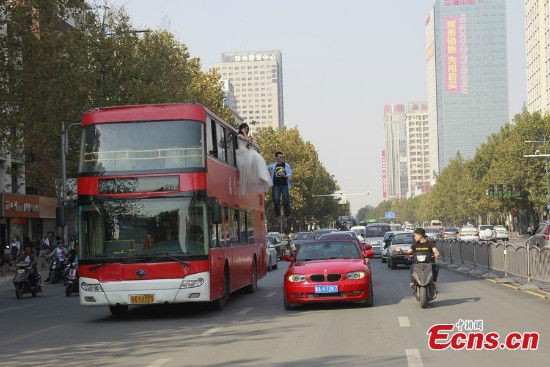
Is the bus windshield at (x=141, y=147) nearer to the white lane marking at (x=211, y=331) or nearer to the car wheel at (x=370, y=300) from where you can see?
the white lane marking at (x=211, y=331)

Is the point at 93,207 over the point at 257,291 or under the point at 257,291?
over

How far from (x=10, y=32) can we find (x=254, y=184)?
13159 mm

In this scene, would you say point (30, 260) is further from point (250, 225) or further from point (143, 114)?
point (143, 114)

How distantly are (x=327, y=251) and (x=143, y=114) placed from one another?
5.08 m

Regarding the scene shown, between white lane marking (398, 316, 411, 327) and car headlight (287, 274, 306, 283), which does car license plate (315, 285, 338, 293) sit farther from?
white lane marking (398, 316, 411, 327)

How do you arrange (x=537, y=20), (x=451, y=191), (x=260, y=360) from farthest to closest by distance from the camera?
(x=451, y=191) < (x=537, y=20) < (x=260, y=360)

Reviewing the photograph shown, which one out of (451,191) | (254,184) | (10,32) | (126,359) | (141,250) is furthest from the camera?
(451,191)

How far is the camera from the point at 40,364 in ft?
39.2

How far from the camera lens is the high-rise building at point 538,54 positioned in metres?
139

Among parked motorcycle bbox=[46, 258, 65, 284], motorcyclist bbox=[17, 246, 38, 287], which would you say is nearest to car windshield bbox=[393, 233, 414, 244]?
parked motorcycle bbox=[46, 258, 65, 284]

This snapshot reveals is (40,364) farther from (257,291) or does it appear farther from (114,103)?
(114,103)

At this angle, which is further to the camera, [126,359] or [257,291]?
[257,291]

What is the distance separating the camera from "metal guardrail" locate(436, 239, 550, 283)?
22.3 m

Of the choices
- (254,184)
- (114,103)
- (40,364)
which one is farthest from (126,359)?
(114,103)
